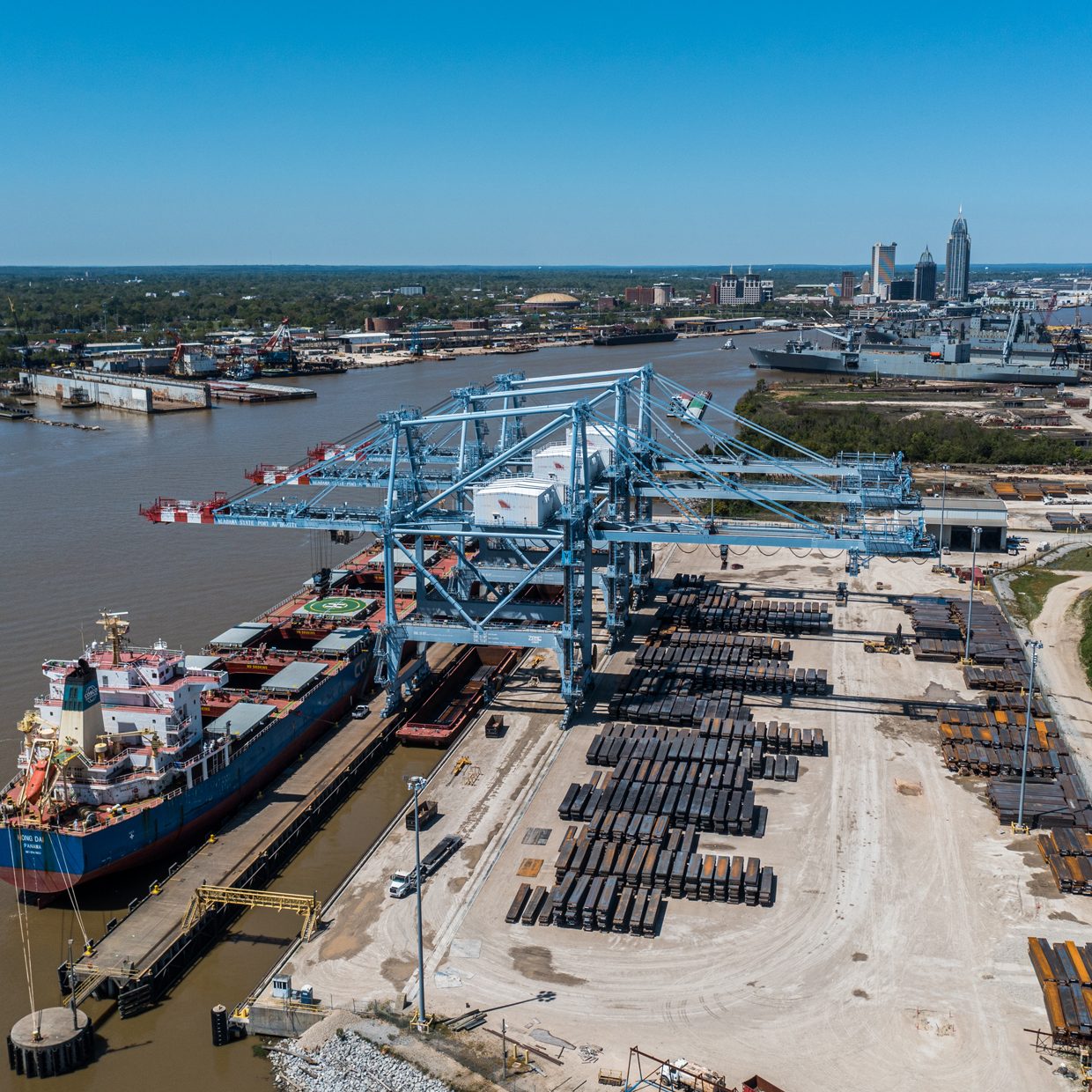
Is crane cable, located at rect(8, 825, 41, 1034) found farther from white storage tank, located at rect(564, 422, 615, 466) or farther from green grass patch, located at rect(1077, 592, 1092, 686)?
green grass patch, located at rect(1077, 592, 1092, 686)

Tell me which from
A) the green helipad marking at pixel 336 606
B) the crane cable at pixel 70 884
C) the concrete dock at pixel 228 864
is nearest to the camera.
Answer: the concrete dock at pixel 228 864

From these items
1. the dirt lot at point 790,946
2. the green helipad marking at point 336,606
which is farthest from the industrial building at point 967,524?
the green helipad marking at point 336,606

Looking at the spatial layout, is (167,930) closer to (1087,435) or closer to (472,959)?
(472,959)

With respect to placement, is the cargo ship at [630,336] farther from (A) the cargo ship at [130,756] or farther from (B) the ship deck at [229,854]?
(A) the cargo ship at [130,756]

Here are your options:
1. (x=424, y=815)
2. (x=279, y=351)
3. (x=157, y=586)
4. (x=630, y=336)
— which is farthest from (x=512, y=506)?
(x=630, y=336)

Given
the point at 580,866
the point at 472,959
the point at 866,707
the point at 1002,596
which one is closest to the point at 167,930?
the point at 472,959

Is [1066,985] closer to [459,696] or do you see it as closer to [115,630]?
[459,696]
